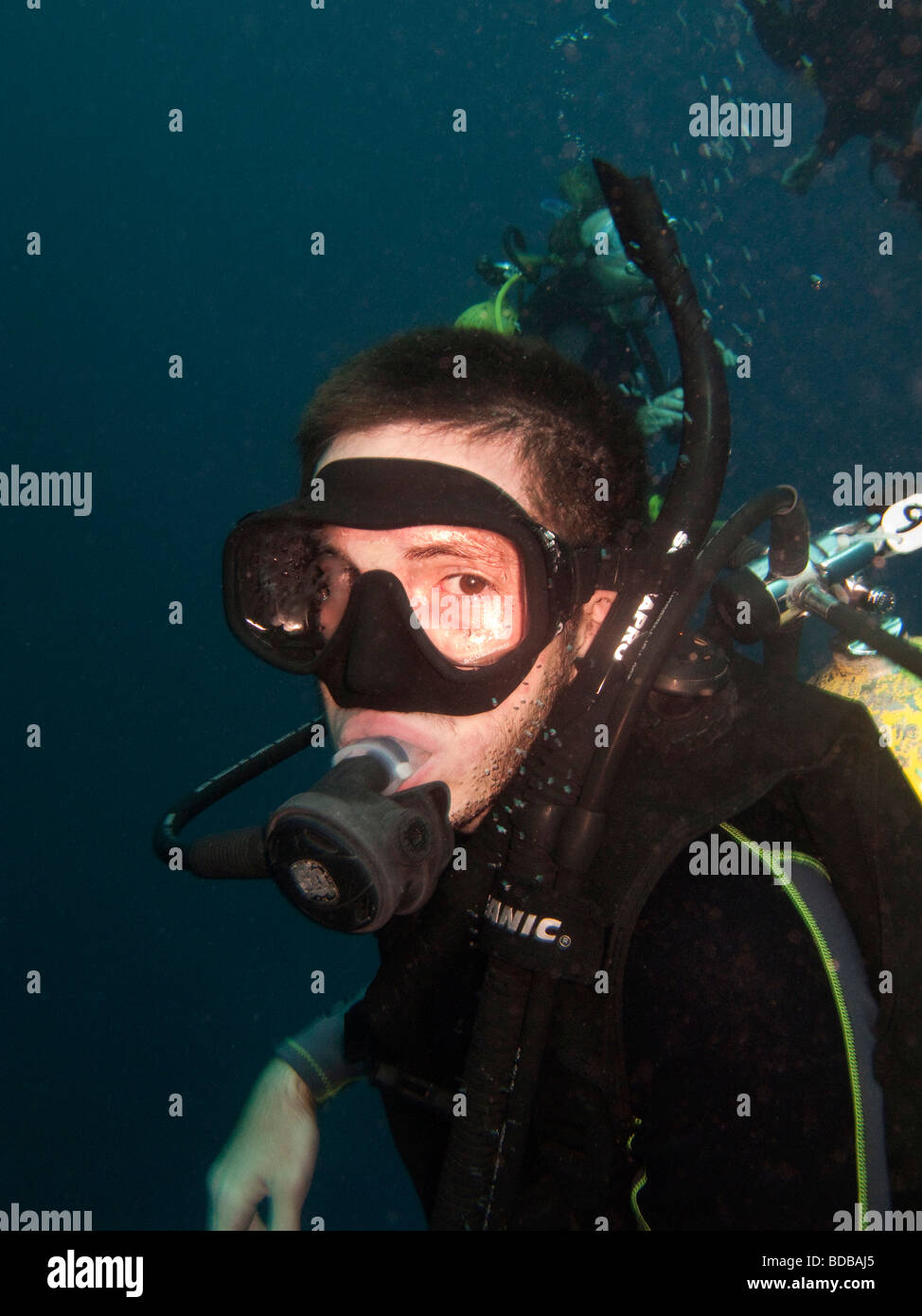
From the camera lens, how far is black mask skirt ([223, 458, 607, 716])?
1.77 m

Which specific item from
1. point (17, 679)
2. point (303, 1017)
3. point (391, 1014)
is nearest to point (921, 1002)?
point (391, 1014)

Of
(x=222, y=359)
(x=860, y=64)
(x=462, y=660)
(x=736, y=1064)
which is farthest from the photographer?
(x=222, y=359)

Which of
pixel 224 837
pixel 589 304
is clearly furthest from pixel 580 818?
pixel 589 304

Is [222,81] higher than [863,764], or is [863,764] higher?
[222,81]

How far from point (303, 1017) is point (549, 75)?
10470 centimetres

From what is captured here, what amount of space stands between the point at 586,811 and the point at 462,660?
52cm

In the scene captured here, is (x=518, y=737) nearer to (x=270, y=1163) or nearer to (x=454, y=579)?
(x=454, y=579)

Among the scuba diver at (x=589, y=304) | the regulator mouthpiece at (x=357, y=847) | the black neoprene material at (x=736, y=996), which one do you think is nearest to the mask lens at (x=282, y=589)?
the regulator mouthpiece at (x=357, y=847)

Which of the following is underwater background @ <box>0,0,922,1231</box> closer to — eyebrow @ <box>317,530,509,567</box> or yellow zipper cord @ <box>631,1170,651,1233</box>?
eyebrow @ <box>317,530,509,567</box>

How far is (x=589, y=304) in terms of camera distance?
6758 millimetres

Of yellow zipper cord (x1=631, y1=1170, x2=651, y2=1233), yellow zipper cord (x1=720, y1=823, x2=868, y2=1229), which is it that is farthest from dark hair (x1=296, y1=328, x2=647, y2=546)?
yellow zipper cord (x1=631, y1=1170, x2=651, y2=1233)

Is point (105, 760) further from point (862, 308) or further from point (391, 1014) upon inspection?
point (862, 308)
